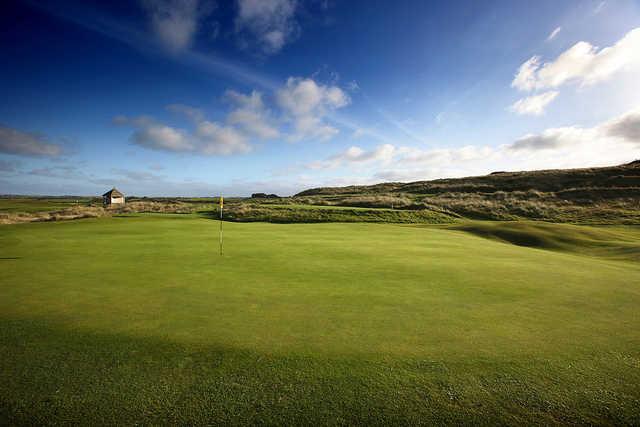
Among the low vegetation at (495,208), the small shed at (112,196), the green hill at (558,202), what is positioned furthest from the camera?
the small shed at (112,196)

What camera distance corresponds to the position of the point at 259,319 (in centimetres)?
540

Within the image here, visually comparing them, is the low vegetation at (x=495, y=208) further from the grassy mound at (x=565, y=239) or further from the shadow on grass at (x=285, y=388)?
the shadow on grass at (x=285, y=388)

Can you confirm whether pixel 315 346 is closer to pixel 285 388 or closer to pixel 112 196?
pixel 285 388

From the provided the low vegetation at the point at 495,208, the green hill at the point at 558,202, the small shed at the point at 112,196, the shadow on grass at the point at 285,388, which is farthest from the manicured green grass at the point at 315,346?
the small shed at the point at 112,196

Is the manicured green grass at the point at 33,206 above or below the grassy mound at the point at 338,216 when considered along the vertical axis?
above

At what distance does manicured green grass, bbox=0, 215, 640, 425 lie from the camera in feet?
10.7

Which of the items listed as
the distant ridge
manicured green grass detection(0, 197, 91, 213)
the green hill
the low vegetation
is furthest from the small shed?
the distant ridge

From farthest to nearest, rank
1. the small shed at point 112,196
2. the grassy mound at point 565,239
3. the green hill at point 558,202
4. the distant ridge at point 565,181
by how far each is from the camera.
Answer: the small shed at point 112,196 < the distant ridge at point 565,181 < the green hill at point 558,202 < the grassy mound at point 565,239

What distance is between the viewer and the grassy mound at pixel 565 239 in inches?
600

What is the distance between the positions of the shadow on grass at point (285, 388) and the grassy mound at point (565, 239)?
14.6m

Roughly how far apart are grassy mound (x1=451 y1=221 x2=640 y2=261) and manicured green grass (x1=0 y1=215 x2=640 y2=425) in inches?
357

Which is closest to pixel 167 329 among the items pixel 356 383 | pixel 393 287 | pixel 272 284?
pixel 272 284

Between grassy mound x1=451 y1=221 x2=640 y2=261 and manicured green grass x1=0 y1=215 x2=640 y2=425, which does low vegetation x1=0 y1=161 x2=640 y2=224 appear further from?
manicured green grass x1=0 y1=215 x2=640 y2=425

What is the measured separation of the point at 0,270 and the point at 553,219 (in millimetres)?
Answer: 49180
